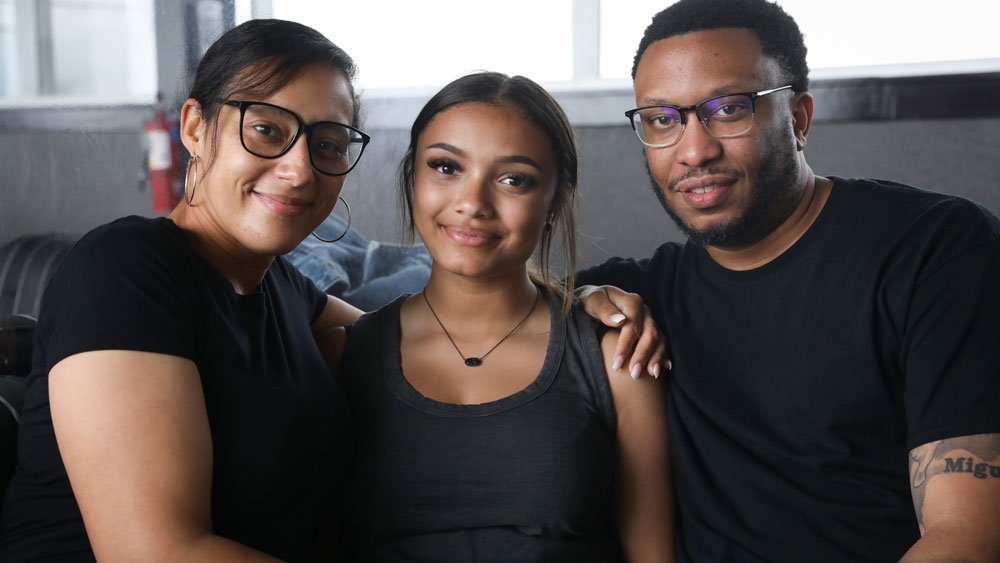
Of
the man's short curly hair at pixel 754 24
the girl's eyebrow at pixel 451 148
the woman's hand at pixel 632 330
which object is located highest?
the man's short curly hair at pixel 754 24

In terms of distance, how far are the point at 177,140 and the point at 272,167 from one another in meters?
1.24

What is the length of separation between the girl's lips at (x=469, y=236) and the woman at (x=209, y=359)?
0.23m

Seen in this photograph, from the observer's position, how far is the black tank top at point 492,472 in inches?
55.8

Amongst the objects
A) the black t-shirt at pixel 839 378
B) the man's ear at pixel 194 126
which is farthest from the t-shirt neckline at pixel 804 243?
the man's ear at pixel 194 126

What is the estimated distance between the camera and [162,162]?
91.3 inches

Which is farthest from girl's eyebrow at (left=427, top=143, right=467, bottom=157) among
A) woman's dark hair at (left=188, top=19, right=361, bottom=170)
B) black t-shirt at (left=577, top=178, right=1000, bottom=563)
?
black t-shirt at (left=577, top=178, right=1000, bottom=563)

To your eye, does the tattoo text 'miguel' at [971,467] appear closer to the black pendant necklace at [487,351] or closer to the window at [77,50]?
the black pendant necklace at [487,351]

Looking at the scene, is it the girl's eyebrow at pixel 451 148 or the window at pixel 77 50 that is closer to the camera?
the girl's eyebrow at pixel 451 148

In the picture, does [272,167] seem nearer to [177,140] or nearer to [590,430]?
[590,430]

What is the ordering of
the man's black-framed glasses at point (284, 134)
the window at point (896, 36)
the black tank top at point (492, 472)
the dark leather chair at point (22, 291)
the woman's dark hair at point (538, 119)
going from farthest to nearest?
1. the window at point (896, 36)
2. the dark leather chair at point (22, 291)
3. the woman's dark hair at point (538, 119)
4. the black tank top at point (492, 472)
5. the man's black-framed glasses at point (284, 134)

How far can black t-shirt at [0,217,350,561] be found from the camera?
1093 mm

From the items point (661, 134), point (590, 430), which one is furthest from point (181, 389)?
point (661, 134)

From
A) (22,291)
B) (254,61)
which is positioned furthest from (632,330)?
(22,291)

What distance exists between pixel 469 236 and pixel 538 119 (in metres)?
0.26
